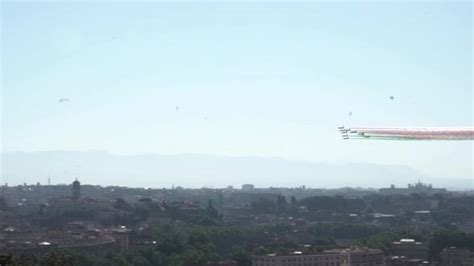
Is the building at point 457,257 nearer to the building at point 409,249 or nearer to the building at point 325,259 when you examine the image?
the building at point 409,249

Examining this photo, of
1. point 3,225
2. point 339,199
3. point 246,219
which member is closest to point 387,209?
point 339,199

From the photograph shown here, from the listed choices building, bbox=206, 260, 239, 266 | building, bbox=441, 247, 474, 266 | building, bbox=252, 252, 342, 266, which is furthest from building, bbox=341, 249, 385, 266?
building, bbox=206, 260, 239, 266

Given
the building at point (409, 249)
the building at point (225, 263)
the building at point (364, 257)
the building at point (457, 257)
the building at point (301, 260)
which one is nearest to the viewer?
the building at point (225, 263)

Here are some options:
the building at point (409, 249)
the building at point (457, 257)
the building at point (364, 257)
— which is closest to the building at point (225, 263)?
the building at point (364, 257)

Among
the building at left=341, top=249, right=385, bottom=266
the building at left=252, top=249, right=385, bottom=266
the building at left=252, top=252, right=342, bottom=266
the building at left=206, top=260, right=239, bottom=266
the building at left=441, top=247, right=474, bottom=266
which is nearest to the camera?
the building at left=206, top=260, right=239, bottom=266

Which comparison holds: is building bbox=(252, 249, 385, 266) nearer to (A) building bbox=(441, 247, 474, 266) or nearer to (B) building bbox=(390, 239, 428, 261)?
(B) building bbox=(390, 239, 428, 261)

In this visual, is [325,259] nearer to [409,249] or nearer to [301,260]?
[301,260]

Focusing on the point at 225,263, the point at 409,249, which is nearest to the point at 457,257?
the point at 409,249
